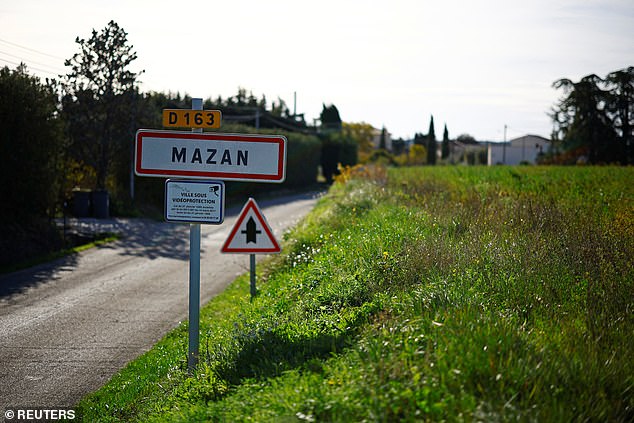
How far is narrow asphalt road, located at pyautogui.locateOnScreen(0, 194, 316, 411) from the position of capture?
7383 millimetres

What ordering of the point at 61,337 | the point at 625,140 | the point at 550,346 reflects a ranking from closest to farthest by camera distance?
the point at 550,346 < the point at 61,337 < the point at 625,140

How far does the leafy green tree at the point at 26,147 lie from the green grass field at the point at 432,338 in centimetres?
951

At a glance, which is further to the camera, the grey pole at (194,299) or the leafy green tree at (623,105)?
the leafy green tree at (623,105)

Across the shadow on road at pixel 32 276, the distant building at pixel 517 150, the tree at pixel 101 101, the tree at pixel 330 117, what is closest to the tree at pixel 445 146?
the tree at pixel 330 117

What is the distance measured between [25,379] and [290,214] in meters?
22.9

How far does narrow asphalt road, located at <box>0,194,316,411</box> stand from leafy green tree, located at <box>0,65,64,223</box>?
1983 millimetres

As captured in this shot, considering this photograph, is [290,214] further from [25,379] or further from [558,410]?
[558,410]

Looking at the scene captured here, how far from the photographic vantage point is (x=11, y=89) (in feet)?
55.5

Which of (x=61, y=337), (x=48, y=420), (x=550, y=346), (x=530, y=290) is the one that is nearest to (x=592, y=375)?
(x=550, y=346)

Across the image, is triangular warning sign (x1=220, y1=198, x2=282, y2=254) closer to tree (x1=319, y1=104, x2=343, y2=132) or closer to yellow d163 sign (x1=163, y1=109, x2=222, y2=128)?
yellow d163 sign (x1=163, y1=109, x2=222, y2=128)

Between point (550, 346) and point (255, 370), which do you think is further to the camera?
point (255, 370)

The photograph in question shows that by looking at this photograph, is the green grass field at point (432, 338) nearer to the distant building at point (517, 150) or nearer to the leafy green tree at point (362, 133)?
the leafy green tree at point (362, 133)

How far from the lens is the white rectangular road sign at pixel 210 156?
630 cm

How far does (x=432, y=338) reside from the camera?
181 inches
